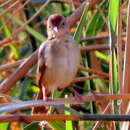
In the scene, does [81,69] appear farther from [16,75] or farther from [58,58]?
[58,58]

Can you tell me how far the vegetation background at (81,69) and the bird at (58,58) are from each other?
0.19 feet

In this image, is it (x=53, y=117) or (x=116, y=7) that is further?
(x=116, y=7)

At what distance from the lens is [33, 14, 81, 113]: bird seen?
203 centimetres

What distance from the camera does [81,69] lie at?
2.59m

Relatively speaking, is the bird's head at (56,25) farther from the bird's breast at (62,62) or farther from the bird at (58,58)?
the bird's breast at (62,62)

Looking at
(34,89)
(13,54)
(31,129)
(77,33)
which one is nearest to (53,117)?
(31,129)

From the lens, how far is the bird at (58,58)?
6.66 feet

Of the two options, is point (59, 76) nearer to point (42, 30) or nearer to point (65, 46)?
point (65, 46)

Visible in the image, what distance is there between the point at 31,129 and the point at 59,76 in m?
0.35

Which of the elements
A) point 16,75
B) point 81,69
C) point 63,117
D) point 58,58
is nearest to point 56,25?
point 58,58

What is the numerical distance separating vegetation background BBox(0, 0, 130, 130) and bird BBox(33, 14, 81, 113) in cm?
6

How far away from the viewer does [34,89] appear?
312 cm

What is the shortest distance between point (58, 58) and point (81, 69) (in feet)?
1.87

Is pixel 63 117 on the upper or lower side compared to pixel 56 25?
lower
